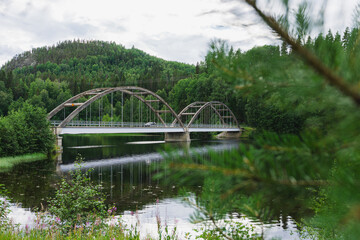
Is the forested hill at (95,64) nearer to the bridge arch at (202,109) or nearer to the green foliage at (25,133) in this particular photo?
the bridge arch at (202,109)

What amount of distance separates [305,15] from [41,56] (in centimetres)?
20926

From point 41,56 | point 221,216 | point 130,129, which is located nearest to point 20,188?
point 221,216

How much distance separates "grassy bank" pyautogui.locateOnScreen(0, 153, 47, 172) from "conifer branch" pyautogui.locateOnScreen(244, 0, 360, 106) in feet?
80.5

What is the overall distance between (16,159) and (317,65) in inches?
1174

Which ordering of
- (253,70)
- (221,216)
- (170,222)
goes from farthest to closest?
(170,222), (221,216), (253,70)

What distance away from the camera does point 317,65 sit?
3.20ft

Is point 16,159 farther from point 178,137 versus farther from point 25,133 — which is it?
point 178,137

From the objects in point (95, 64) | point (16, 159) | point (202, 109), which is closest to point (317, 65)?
point (16, 159)

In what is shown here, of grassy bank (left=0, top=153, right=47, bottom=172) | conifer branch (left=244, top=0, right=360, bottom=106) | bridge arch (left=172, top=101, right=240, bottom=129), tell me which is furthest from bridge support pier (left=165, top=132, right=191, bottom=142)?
conifer branch (left=244, top=0, right=360, bottom=106)

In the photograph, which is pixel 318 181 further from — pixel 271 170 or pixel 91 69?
pixel 91 69

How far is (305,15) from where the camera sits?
3.53ft

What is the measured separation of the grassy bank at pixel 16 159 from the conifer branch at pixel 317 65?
2455 centimetres

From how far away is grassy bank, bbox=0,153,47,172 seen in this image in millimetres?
23375

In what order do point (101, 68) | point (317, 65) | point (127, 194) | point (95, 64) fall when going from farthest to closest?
point (95, 64) → point (101, 68) → point (127, 194) → point (317, 65)
